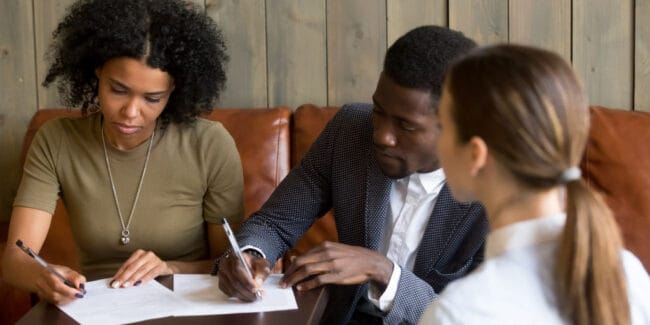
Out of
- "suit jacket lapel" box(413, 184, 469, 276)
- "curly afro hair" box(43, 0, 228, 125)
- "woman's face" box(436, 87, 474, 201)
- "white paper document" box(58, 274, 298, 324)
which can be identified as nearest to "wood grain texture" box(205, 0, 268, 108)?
"curly afro hair" box(43, 0, 228, 125)

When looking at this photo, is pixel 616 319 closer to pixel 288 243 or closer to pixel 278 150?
pixel 288 243

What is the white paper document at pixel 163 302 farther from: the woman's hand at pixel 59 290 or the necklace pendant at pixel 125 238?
the necklace pendant at pixel 125 238

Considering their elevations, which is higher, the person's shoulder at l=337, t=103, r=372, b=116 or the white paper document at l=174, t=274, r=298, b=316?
the person's shoulder at l=337, t=103, r=372, b=116

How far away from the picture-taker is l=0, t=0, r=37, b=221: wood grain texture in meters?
2.53

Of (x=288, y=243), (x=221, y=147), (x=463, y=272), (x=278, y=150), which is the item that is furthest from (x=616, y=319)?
(x=278, y=150)

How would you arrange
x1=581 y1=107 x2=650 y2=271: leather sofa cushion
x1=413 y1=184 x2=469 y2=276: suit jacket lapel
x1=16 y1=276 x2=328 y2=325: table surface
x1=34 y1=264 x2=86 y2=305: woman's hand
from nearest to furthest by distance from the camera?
1. x1=16 y1=276 x2=328 y2=325: table surface
2. x1=34 y1=264 x2=86 y2=305: woman's hand
3. x1=413 y1=184 x2=469 y2=276: suit jacket lapel
4. x1=581 y1=107 x2=650 y2=271: leather sofa cushion

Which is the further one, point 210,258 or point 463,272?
point 210,258

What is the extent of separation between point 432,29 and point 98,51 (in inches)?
28.0

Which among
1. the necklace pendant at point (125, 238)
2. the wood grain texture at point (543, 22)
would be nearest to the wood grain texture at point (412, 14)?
the wood grain texture at point (543, 22)

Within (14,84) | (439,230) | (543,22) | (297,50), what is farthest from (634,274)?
(14,84)

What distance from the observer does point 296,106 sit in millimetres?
2504

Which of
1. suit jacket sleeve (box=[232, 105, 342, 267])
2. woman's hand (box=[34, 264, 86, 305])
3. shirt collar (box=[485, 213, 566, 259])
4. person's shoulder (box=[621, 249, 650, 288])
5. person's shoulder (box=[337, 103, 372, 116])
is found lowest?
woman's hand (box=[34, 264, 86, 305])

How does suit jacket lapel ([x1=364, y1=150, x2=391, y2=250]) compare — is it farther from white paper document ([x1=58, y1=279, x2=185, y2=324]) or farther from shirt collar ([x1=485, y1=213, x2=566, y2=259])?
shirt collar ([x1=485, y1=213, x2=566, y2=259])

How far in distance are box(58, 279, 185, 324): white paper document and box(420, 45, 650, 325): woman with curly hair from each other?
515mm
